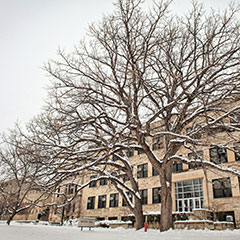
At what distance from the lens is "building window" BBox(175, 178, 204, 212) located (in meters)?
27.3

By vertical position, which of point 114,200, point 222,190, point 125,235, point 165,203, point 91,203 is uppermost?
point 222,190

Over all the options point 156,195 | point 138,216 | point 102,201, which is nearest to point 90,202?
point 102,201

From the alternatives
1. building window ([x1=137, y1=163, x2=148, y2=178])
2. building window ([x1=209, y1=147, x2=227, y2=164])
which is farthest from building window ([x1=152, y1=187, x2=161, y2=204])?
building window ([x1=209, y1=147, x2=227, y2=164])

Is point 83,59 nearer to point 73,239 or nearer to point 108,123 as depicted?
point 108,123

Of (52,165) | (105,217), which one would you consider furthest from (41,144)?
(105,217)

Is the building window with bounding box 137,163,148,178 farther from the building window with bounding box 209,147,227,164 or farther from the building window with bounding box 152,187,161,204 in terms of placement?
the building window with bounding box 209,147,227,164

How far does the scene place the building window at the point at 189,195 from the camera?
27266 mm

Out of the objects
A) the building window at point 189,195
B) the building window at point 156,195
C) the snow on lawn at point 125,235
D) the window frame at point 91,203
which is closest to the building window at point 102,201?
the window frame at point 91,203

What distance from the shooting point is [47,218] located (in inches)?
2029

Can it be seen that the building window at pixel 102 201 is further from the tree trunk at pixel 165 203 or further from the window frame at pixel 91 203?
the tree trunk at pixel 165 203

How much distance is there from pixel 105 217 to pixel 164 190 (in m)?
28.1

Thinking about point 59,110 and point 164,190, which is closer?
point 164,190

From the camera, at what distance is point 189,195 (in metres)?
28.1

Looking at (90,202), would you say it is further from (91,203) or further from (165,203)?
(165,203)
